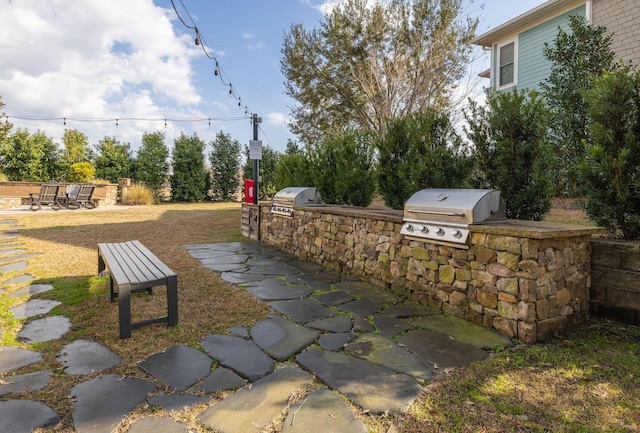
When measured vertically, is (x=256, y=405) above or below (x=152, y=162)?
below

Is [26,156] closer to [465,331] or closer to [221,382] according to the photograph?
[221,382]

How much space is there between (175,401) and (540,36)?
12000mm

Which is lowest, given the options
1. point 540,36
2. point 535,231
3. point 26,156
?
point 535,231

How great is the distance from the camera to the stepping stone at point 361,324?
2.56 metres

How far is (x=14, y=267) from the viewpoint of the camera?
13.9 ft

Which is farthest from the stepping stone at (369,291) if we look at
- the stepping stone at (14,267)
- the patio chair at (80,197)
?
the patio chair at (80,197)

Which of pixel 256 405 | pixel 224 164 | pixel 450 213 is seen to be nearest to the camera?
pixel 256 405

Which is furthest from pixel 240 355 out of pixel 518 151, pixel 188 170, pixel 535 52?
pixel 188 170

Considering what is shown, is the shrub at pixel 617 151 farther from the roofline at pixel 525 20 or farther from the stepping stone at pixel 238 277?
the roofline at pixel 525 20

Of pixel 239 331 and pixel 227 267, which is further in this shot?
pixel 227 267

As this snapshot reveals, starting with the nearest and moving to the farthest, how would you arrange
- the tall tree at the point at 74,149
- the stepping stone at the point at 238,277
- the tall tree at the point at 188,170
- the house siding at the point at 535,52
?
the stepping stone at the point at 238,277, the house siding at the point at 535,52, the tall tree at the point at 188,170, the tall tree at the point at 74,149

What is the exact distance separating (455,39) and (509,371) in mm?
12152

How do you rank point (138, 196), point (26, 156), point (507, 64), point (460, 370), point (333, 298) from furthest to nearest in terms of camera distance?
point (26, 156) → point (138, 196) → point (507, 64) → point (333, 298) → point (460, 370)

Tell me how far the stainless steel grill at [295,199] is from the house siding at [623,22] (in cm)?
790
